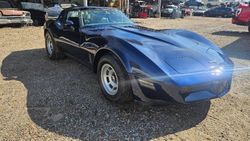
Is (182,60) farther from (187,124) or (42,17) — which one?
(42,17)

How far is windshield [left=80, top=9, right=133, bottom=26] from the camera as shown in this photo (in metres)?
5.30

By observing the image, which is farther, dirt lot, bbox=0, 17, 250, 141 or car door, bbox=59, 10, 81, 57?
car door, bbox=59, 10, 81, 57

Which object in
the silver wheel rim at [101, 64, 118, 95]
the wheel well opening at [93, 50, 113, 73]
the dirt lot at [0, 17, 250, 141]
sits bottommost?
the dirt lot at [0, 17, 250, 141]

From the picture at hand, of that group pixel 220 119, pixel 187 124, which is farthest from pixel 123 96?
pixel 220 119

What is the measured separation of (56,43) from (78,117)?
2994 millimetres

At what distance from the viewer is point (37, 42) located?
951 centimetres

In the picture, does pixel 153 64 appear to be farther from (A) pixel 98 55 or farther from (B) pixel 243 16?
(B) pixel 243 16

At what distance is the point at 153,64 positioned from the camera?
11.3ft

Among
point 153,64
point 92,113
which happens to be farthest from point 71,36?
point 153,64

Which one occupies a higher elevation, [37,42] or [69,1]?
[69,1]

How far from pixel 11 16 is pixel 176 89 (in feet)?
36.7

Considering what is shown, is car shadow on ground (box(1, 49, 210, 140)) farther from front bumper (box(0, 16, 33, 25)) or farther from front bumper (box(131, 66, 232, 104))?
front bumper (box(0, 16, 33, 25))

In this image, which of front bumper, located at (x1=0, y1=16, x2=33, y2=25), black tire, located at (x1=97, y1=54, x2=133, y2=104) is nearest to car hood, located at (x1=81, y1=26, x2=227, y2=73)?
black tire, located at (x1=97, y1=54, x2=133, y2=104)

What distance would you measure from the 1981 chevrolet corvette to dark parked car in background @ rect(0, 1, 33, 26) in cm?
852
